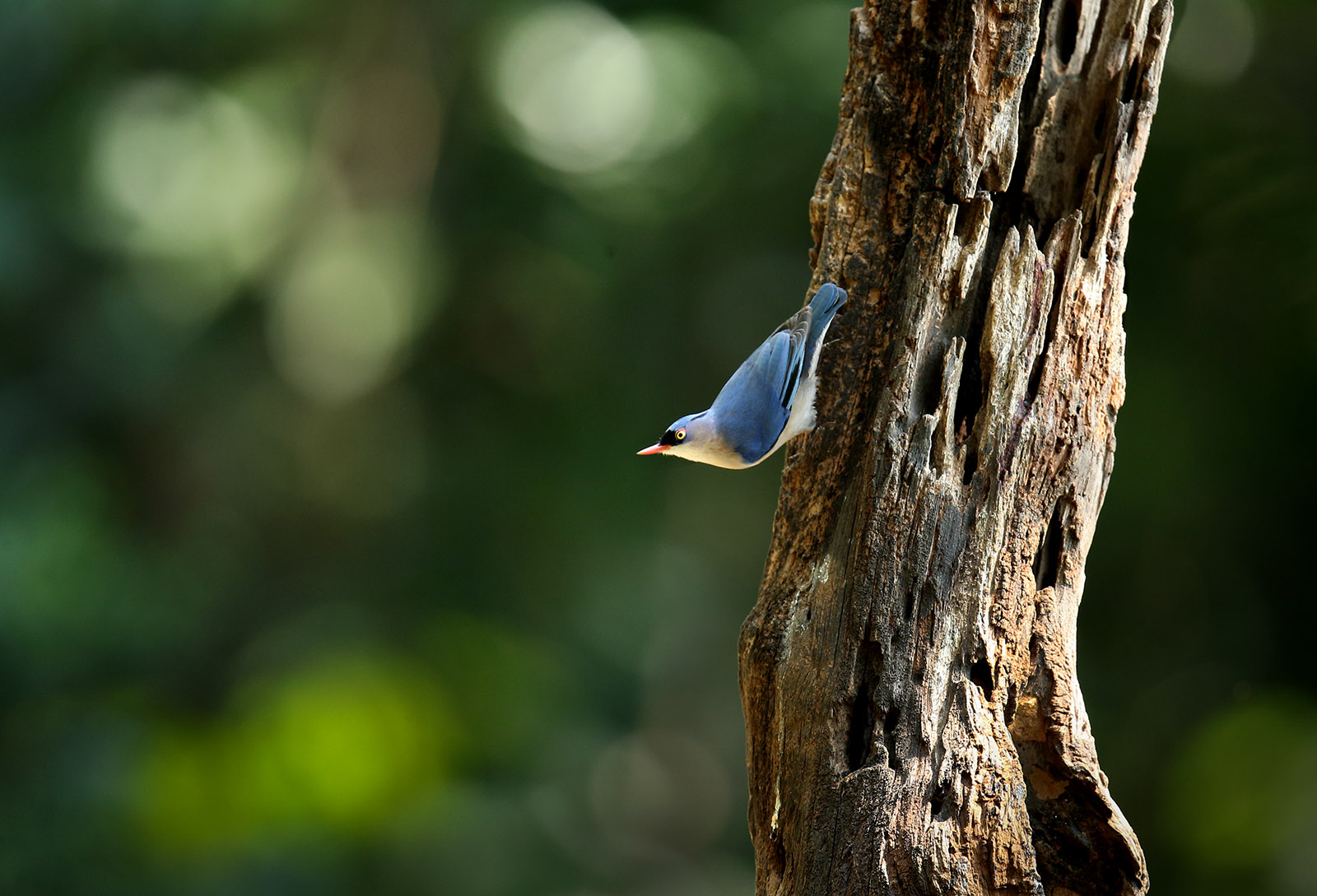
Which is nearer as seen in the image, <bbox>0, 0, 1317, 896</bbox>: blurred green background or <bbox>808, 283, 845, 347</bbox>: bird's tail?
<bbox>808, 283, 845, 347</bbox>: bird's tail

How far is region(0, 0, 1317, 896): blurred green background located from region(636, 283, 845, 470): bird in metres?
5.43

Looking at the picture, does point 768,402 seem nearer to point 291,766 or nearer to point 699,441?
point 699,441

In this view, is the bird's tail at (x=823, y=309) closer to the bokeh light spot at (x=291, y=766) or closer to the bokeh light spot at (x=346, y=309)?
the bokeh light spot at (x=291, y=766)

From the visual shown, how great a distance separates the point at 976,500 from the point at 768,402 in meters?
0.61

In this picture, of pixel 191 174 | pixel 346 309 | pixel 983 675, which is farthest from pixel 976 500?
pixel 191 174

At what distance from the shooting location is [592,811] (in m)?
9.99

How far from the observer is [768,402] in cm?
303

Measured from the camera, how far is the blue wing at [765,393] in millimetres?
2988

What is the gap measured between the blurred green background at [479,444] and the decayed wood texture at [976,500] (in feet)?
17.0

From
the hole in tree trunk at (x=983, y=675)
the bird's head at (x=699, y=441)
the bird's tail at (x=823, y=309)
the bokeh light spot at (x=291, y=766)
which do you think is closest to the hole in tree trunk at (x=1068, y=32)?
the bird's tail at (x=823, y=309)

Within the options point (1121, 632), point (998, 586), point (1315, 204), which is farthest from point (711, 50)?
point (998, 586)

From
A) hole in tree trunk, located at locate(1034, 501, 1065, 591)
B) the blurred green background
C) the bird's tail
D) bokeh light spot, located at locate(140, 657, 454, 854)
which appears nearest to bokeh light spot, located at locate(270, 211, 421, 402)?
the blurred green background

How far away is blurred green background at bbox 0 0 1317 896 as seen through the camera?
7.91 meters

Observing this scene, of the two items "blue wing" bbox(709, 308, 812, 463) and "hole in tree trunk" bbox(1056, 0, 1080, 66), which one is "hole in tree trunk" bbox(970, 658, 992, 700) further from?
"hole in tree trunk" bbox(1056, 0, 1080, 66)
